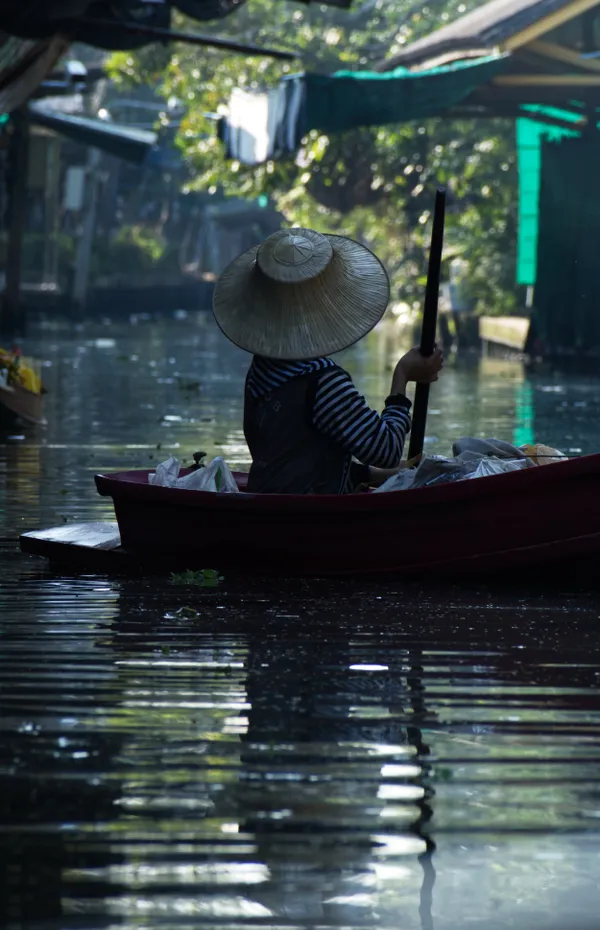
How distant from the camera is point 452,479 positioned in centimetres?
699

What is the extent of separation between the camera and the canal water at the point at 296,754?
355cm

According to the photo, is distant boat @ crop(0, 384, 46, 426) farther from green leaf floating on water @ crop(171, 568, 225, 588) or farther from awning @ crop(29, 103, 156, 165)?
awning @ crop(29, 103, 156, 165)

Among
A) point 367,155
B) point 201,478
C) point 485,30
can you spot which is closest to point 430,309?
point 201,478

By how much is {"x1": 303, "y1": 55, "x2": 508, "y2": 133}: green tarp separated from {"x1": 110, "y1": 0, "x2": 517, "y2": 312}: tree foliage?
720 cm

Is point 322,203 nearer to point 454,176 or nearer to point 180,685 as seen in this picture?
point 454,176

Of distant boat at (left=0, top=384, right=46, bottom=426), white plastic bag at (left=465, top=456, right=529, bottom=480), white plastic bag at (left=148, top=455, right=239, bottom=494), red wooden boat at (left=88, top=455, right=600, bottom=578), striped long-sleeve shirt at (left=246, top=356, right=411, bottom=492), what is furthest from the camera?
distant boat at (left=0, top=384, right=46, bottom=426)

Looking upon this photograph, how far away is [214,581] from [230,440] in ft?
21.9

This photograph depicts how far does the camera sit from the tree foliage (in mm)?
29500

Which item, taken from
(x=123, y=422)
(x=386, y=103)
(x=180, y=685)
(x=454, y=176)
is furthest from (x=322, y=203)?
(x=180, y=685)

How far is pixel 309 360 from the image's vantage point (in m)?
6.85

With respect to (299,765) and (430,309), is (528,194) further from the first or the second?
(299,765)

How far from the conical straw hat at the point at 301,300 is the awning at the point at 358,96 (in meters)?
12.3

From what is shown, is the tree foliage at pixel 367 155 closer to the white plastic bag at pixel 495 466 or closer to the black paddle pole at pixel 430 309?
the black paddle pole at pixel 430 309

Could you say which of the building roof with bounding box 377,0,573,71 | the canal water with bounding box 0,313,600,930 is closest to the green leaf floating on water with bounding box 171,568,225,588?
the canal water with bounding box 0,313,600,930
